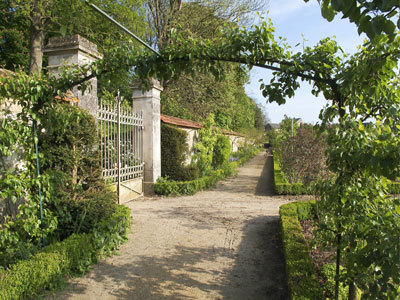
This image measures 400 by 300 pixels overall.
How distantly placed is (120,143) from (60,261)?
4.69 meters

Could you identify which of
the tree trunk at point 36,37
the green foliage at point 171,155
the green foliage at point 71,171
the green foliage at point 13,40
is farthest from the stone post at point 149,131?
the green foliage at point 13,40

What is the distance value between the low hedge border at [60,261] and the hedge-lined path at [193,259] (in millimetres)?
167

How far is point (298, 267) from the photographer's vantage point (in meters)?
3.40

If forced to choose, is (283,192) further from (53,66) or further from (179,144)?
(53,66)

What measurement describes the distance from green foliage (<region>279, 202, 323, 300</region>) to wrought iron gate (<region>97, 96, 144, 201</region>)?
14.1 feet

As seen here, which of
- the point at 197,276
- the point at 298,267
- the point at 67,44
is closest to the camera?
the point at 298,267

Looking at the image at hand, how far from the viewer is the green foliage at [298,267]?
2.85 meters

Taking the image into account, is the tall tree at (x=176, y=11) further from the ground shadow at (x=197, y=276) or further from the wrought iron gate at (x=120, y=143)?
the ground shadow at (x=197, y=276)

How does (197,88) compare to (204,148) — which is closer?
(204,148)

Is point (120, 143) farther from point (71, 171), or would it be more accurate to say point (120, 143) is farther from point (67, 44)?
point (71, 171)

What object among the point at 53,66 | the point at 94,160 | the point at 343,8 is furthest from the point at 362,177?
the point at 53,66

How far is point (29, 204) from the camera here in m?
3.68

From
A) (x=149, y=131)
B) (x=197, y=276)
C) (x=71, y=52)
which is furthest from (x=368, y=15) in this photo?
(x=149, y=131)

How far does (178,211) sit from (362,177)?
5092 mm
